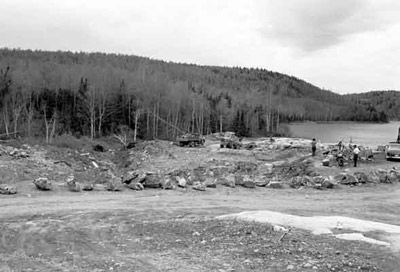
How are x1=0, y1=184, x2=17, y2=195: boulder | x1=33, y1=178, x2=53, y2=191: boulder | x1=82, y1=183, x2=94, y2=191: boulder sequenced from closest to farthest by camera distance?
x1=0, y1=184, x2=17, y2=195: boulder → x1=33, y1=178, x2=53, y2=191: boulder → x1=82, y1=183, x2=94, y2=191: boulder

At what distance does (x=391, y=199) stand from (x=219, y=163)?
57.2 ft

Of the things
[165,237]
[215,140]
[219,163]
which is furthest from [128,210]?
[215,140]

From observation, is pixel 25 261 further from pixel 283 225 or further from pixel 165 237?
pixel 283 225

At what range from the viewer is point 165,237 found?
10.6 metres

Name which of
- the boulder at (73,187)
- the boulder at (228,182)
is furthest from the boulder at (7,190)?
the boulder at (228,182)

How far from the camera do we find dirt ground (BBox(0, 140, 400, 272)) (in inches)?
337

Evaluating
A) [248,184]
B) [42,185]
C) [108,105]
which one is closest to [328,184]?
[248,184]

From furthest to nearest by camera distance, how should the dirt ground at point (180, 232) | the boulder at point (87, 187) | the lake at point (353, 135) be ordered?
the lake at point (353, 135) → the boulder at point (87, 187) → the dirt ground at point (180, 232)

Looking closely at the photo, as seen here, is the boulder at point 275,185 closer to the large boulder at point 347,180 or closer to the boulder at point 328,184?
the boulder at point 328,184

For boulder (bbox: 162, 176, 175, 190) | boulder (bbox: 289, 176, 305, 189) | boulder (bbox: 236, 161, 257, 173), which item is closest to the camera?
boulder (bbox: 162, 176, 175, 190)

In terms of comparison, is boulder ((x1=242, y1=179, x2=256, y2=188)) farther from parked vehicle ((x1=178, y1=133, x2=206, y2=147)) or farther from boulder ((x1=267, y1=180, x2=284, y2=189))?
parked vehicle ((x1=178, y1=133, x2=206, y2=147))

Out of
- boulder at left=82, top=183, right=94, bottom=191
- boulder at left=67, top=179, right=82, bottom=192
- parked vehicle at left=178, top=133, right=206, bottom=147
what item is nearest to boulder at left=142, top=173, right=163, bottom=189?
boulder at left=82, top=183, right=94, bottom=191

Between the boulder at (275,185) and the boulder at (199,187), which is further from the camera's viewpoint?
the boulder at (275,185)

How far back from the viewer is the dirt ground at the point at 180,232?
856 cm
